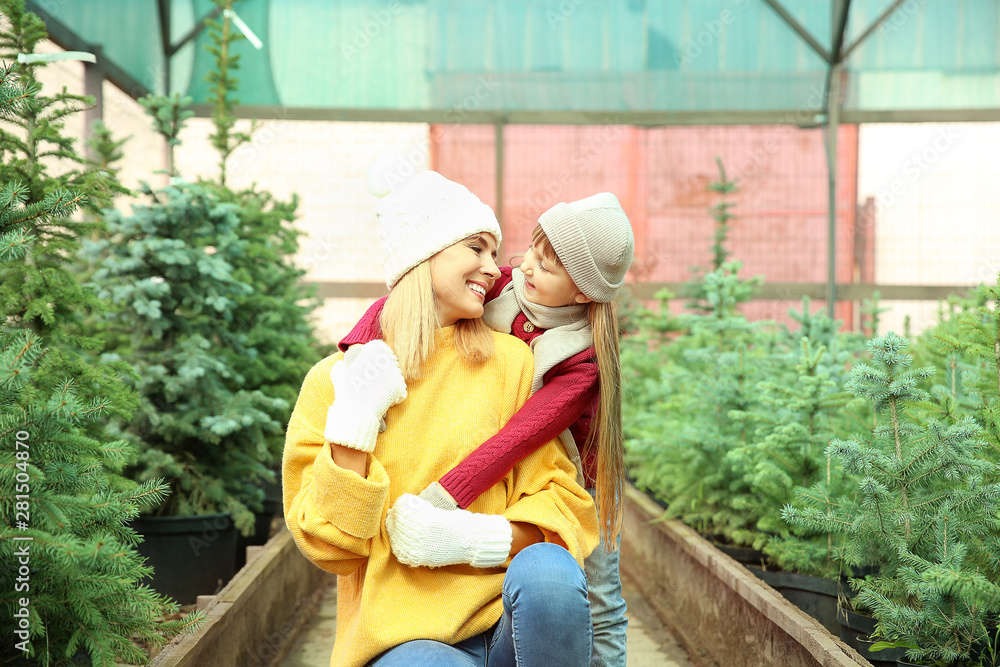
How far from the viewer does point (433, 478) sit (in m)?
1.62

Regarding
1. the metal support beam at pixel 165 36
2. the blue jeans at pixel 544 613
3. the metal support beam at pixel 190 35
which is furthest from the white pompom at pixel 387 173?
the metal support beam at pixel 190 35

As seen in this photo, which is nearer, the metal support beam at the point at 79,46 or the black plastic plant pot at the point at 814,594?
the black plastic plant pot at the point at 814,594

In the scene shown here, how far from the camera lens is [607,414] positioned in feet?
5.78

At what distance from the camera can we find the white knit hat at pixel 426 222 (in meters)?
1.67

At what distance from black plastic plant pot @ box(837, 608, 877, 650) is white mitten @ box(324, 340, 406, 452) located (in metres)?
1.45

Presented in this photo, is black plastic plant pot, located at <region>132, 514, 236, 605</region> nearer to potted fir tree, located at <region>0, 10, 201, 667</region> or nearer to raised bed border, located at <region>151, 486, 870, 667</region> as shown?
raised bed border, located at <region>151, 486, 870, 667</region>

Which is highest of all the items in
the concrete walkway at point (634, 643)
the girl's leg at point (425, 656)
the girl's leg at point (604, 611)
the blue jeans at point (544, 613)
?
the blue jeans at point (544, 613)

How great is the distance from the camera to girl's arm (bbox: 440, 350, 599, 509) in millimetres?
1545

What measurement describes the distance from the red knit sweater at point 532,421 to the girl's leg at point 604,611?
32 centimetres

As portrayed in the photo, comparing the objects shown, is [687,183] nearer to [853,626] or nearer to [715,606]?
[715,606]

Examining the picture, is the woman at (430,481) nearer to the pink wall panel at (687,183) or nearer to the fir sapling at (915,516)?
the fir sapling at (915,516)

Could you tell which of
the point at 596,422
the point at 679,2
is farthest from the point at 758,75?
the point at 596,422

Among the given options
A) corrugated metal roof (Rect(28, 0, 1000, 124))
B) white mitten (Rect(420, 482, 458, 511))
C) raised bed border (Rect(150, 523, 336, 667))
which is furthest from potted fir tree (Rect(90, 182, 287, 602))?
corrugated metal roof (Rect(28, 0, 1000, 124))

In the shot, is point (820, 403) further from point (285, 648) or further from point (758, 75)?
point (758, 75)
